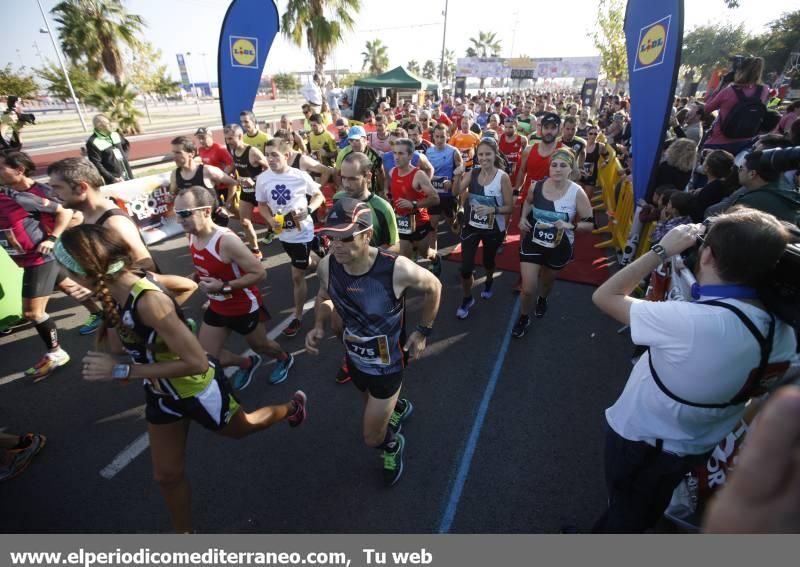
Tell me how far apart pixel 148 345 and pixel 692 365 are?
2.61 m

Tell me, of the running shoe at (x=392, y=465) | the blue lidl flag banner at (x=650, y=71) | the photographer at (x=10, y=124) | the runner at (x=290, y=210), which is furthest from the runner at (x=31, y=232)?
the blue lidl flag banner at (x=650, y=71)

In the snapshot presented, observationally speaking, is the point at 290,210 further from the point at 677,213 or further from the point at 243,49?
the point at 243,49

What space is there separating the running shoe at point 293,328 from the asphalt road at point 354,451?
13 cm

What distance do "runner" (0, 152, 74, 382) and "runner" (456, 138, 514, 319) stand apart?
4353 millimetres

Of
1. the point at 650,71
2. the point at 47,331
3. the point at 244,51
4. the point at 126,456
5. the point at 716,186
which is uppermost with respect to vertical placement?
the point at 244,51

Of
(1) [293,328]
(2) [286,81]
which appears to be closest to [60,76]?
(1) [293,328]

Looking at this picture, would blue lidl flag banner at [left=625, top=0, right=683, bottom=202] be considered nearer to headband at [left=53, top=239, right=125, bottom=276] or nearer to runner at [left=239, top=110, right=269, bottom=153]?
headband at [left=53, top=239, right=125, bottom=276]

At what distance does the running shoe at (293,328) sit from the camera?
15.5ft

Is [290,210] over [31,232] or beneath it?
beneath

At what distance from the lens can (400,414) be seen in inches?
130

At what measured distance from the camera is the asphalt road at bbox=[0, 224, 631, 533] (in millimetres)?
2713

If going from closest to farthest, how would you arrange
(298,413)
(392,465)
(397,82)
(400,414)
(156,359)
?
(156,359) → (392,465) → (298,413) → (400,414) → (397,82)

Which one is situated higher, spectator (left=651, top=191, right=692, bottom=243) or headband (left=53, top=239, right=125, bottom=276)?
headband (left=53, top=239, right=125, bottom=276)

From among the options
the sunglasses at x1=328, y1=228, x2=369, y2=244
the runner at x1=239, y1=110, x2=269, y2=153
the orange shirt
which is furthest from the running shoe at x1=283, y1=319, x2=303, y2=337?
the orange shirt
